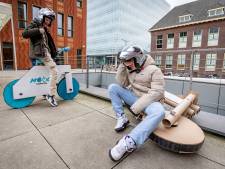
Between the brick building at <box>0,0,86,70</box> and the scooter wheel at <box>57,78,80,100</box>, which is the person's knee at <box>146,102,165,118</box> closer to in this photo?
the scooter wheel at <box>57,78,80,100</box>

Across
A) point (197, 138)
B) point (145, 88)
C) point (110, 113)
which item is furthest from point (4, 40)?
point (197, 138)

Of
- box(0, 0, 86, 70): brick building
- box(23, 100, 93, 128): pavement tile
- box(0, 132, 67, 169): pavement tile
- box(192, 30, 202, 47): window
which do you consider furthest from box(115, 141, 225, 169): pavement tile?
box(192, 30, 202, 47): window

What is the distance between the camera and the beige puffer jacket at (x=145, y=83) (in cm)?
152

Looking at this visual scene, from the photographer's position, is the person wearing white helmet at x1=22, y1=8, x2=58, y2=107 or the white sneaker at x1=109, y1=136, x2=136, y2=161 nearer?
the white sneaker at x1=109, y1=136, x2=136, y2=161

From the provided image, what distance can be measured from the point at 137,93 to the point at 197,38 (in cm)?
1871

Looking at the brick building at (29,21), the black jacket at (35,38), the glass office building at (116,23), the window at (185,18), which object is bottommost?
the black jacket at (35,38)

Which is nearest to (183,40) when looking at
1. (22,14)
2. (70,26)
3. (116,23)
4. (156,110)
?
(70,26)

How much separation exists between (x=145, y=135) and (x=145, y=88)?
1.94 feet

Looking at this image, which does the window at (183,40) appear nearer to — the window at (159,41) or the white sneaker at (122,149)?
the window at (159,41)

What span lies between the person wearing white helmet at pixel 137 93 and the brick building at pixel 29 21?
288 inches

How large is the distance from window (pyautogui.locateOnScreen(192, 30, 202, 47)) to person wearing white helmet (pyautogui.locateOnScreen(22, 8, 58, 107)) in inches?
723

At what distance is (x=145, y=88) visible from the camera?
A: 173 cm

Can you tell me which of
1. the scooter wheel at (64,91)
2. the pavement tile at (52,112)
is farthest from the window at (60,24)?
the pavement tile at (52,112)

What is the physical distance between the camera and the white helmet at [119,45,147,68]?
162 centimetres
